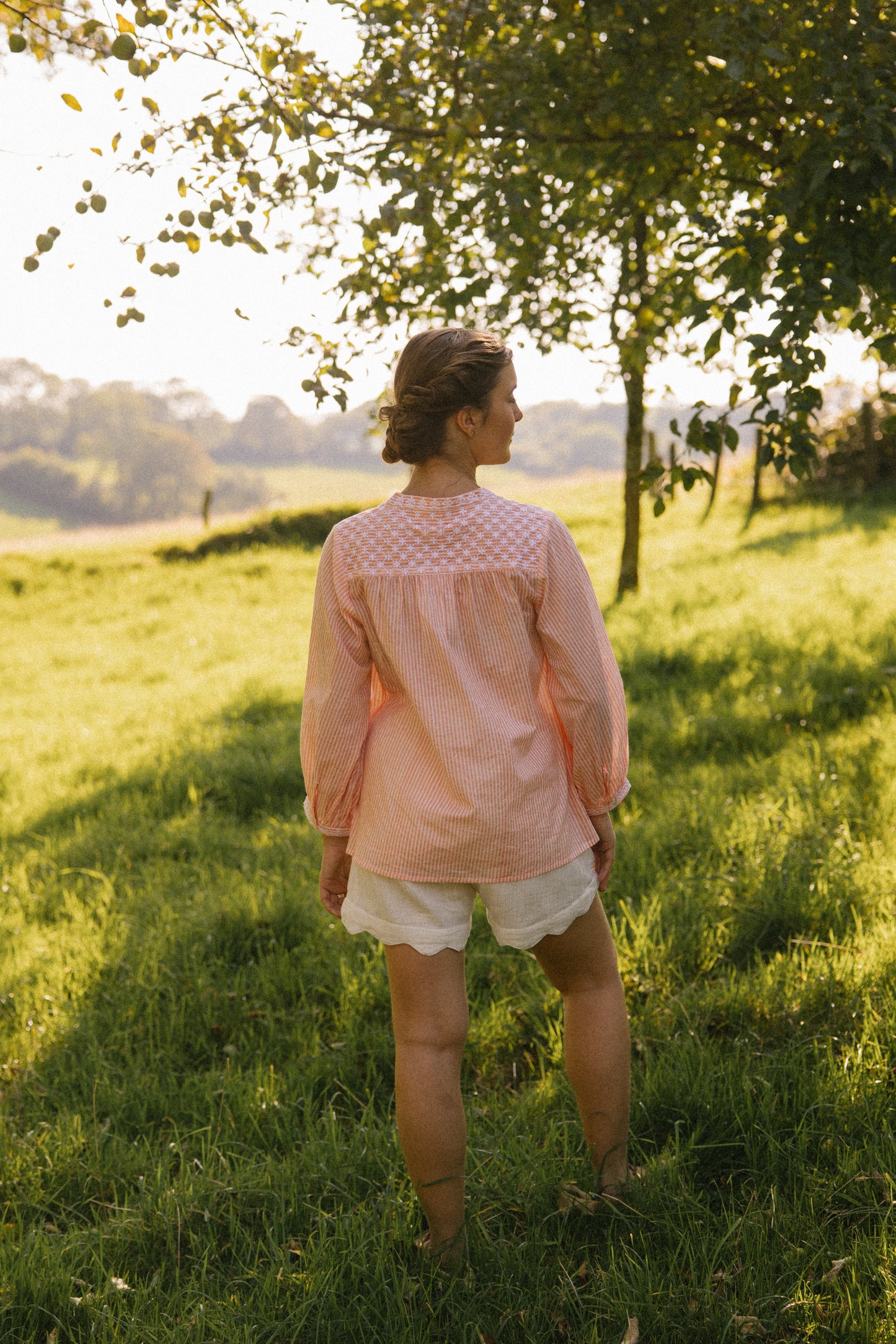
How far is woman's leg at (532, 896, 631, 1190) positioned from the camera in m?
2.29

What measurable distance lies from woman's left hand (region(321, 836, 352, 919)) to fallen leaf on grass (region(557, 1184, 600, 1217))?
0.91 m

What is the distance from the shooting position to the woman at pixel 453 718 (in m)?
2.12

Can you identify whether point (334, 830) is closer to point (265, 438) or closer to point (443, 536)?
point (443, 536)

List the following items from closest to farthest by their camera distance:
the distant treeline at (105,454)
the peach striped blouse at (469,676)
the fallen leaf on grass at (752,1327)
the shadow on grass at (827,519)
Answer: the fallen leaf on grass at (752,1327), the peach striped blouse at (469,676), the shadow on grass at (827,519), the distant treeline at (105,454)

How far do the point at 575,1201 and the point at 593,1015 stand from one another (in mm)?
495

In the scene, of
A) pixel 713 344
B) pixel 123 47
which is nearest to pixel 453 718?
pixel 713 344

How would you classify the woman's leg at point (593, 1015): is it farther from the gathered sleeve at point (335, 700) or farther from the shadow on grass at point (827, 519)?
the shadow on grass at point (827, 519)

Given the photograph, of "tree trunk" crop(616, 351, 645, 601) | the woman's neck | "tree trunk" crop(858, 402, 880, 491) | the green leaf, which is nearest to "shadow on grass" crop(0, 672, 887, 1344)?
the woman's neck

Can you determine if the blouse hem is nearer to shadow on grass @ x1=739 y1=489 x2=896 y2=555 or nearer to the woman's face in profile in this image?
the woman's face in profile

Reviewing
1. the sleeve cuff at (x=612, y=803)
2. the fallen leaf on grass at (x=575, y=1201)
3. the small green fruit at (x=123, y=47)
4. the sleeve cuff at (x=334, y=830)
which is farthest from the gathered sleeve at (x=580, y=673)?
the small green fruit at (x=123, y=47)

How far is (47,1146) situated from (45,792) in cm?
390

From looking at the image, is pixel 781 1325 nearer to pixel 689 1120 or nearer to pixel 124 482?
pixel 689 1120

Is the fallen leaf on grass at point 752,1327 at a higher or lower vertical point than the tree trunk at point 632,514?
lower

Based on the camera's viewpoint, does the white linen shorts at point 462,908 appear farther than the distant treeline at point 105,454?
No
